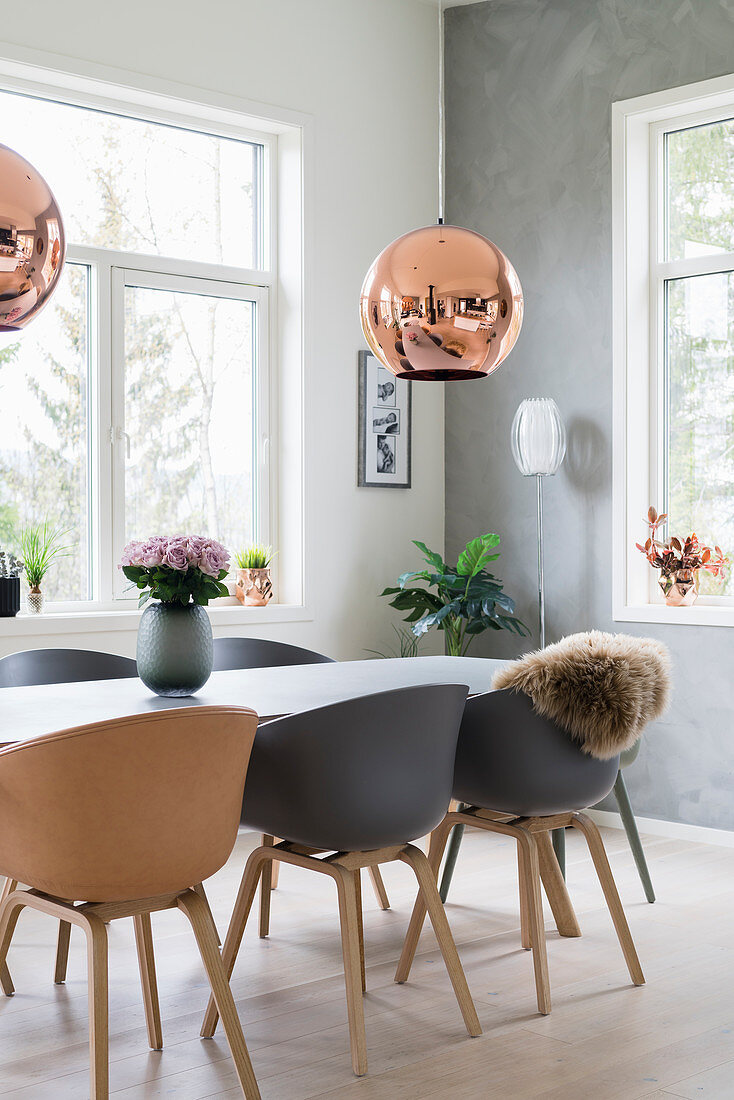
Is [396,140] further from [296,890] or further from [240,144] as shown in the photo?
[296,890]

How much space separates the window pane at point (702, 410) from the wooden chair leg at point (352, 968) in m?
2.73

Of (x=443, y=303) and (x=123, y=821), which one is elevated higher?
(x=443, y=303)

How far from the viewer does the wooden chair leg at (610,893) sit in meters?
3.02

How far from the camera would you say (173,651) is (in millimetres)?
2875

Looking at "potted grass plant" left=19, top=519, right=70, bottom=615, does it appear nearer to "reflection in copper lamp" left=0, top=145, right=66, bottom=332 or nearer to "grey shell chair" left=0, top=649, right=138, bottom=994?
"grey shell chair" left=0, top=649, right=138, bottom=994

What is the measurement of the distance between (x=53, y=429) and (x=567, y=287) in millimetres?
2169

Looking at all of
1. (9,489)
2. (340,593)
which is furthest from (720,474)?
(9,489)

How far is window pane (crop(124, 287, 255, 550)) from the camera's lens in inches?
189

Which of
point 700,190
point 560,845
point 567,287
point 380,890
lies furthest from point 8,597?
point 700,190

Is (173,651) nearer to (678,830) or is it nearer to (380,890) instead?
(380,890)

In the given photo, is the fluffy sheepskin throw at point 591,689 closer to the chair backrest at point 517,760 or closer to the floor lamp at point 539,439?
the chair backrest at point 517,760

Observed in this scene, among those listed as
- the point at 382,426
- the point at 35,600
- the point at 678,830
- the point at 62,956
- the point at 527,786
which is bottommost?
the point at 678,830

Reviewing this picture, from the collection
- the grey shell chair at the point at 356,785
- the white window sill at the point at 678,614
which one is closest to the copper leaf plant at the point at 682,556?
the white window sill at the point at 678,614

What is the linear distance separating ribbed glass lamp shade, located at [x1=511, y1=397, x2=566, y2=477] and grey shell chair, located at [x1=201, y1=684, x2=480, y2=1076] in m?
2.47
